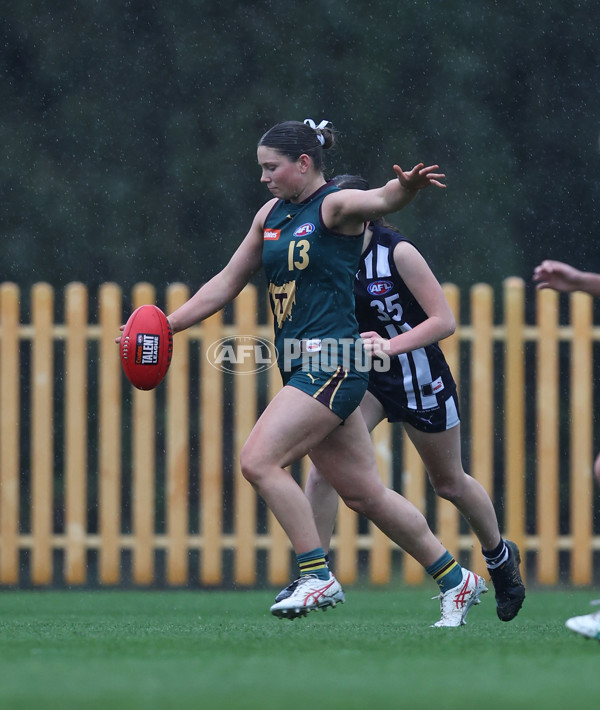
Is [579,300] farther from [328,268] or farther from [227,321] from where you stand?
[328,268]

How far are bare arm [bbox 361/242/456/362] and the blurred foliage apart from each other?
5029mm

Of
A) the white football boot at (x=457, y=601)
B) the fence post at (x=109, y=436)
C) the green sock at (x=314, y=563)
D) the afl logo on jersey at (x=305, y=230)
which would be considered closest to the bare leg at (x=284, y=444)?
the green sock at (x=314, y=563)

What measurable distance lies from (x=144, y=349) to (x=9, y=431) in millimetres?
3231

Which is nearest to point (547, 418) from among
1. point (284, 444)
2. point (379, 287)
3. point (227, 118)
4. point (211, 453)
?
point (211, 453)

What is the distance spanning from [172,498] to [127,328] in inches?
123

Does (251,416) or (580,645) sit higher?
(251,416)

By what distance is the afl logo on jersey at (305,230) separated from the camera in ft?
15.3

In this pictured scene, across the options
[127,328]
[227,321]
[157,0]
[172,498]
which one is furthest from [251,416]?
[157,0]

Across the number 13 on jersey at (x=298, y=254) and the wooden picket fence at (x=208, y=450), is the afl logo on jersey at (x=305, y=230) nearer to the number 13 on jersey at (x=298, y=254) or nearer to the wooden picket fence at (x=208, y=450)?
the number 13 on jersey at (x=298, y=254)

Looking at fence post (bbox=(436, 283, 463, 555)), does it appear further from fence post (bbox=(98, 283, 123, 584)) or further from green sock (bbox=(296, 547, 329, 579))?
green sock (bbox=(296, 547, 329, 579))

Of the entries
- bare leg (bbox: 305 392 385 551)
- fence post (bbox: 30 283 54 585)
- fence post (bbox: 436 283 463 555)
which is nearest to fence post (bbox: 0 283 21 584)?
fence post (bbox: 30 283 54 585)

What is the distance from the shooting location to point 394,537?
496 centimetres

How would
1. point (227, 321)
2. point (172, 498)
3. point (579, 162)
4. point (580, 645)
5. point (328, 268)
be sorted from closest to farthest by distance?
point (580, 645) → point (328, 268) → point (172, 498) → point (227, 321) → point (579, 162)

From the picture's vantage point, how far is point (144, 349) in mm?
4930
